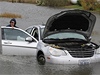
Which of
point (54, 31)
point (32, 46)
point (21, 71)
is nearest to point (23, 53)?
point (32, 46)

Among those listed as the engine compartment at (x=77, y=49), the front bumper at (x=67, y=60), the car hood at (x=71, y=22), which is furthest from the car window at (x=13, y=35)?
the front bumper at (x=67, y=60)

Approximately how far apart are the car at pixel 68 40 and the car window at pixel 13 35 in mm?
609

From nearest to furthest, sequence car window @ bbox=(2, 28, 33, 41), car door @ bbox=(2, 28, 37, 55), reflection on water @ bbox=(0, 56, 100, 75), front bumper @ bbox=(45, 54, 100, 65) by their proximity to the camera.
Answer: reflection on water @ bbox=(0, 56, 100, 75) → front bumper @ bbox=(45, 54, 100, 65) → car door @ bbox=(2, 28, 37, 55) → car window @ bbox=(2, 28, 33, 41)

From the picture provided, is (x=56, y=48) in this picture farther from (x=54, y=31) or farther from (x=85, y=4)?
(x=85, y=4)

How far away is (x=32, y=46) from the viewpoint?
13266 millimetres

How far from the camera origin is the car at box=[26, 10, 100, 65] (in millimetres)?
11375

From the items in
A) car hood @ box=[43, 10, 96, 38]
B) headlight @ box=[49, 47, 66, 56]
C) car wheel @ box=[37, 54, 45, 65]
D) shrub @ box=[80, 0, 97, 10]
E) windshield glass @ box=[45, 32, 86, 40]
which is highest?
car hood @ box=[43, 10, 96, 38]

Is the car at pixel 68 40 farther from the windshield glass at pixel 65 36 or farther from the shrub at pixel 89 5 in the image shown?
the shrub at pixel 89 5

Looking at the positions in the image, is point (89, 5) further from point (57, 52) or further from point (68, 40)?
point (57, 52)

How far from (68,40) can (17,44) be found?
203 centimetres

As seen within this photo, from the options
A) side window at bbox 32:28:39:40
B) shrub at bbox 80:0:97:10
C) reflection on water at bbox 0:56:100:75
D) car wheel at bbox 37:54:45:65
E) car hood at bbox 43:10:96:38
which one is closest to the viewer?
reflection on water at bbox 0:56:100:75

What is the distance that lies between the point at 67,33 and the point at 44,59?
5.21 ft

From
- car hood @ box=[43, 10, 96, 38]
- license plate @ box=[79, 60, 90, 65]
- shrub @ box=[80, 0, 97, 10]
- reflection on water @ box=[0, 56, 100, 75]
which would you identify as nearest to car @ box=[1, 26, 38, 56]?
car hood @ box=[43, 10, 96, 38]

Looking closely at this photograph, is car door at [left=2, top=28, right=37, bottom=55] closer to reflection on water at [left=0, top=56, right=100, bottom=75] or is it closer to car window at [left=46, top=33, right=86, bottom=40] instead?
car window at [left=46, top=33, right=86, bottom=40]
